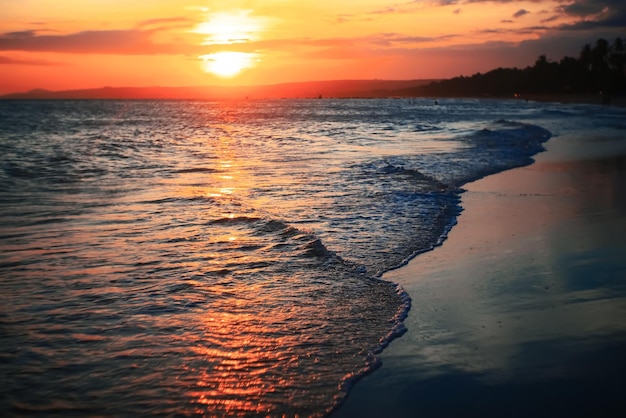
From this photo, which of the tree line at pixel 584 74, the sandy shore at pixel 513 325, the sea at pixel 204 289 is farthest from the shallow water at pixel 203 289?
the tree line at pixel 584 74

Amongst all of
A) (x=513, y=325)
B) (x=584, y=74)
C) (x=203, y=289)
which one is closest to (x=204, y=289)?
(x=203, y=289)

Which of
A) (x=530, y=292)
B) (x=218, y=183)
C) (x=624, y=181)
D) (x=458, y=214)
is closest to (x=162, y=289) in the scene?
(x=530, y=292)

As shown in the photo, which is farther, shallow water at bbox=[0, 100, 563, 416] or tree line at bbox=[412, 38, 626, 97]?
tree line at bbox=[412, 38, 626, 97]

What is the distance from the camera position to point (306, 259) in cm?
813

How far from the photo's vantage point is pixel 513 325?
5.66 meters

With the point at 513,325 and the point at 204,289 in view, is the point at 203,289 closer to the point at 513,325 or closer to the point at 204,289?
the point at 204,289

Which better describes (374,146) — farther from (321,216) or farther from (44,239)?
Answer: (44,239)

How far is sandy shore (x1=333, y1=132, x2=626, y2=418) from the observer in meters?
4.28

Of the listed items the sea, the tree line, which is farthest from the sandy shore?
the tree line

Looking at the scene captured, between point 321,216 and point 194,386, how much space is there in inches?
263

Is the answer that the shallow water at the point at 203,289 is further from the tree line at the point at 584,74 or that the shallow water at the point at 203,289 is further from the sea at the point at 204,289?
the tree line at the point at 584,74

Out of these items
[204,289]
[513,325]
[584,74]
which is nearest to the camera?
[513,325]

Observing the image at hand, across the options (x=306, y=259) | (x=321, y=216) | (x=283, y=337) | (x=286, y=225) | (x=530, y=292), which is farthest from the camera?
(x=321, y=216)

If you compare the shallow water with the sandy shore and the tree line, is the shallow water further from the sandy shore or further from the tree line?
the tree line
